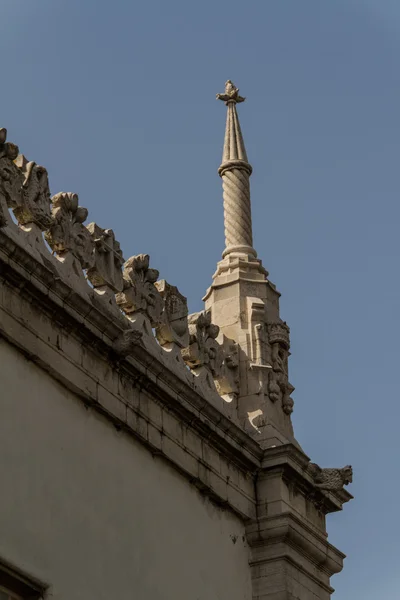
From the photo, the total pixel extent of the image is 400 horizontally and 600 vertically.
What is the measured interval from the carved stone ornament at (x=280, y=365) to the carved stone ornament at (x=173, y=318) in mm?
1706

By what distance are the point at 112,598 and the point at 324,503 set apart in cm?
446

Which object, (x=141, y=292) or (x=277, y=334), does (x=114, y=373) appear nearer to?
(x=141, y=292)

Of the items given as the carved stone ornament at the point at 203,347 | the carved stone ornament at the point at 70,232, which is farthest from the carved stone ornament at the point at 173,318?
the carved stone ornament at the point at 70,232

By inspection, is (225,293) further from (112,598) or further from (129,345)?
(112,598)

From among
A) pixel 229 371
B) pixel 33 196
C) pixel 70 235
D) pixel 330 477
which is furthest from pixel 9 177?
pixel 330 477

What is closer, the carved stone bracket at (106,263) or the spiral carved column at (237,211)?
the carved stone bracket at (106,263)

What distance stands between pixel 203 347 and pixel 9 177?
3.86 metres

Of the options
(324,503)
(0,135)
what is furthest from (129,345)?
(324,503)

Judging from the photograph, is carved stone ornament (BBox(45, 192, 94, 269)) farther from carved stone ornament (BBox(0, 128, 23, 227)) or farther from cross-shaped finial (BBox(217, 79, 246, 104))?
cross-shaped finial (BBox(217, 79, 246, 104))

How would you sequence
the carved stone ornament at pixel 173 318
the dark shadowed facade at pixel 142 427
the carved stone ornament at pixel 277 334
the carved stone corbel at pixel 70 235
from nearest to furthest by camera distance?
the dark shadowed facade at pixel 142 427, the carved stone corbel at pixel 70 235, the carved stone ornament at pixel 173 318, the carved stone ornament at pixel 277 334

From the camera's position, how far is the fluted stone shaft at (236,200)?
22.9 meters

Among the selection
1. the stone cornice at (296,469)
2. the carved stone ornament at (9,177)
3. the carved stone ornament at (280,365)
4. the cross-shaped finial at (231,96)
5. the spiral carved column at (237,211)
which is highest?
the cross-shaped finial at (231,96)

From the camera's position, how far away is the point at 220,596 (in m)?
19.7

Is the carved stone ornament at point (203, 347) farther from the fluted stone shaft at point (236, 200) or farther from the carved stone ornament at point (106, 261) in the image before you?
the fluted stone shaft at point (236, 200)
